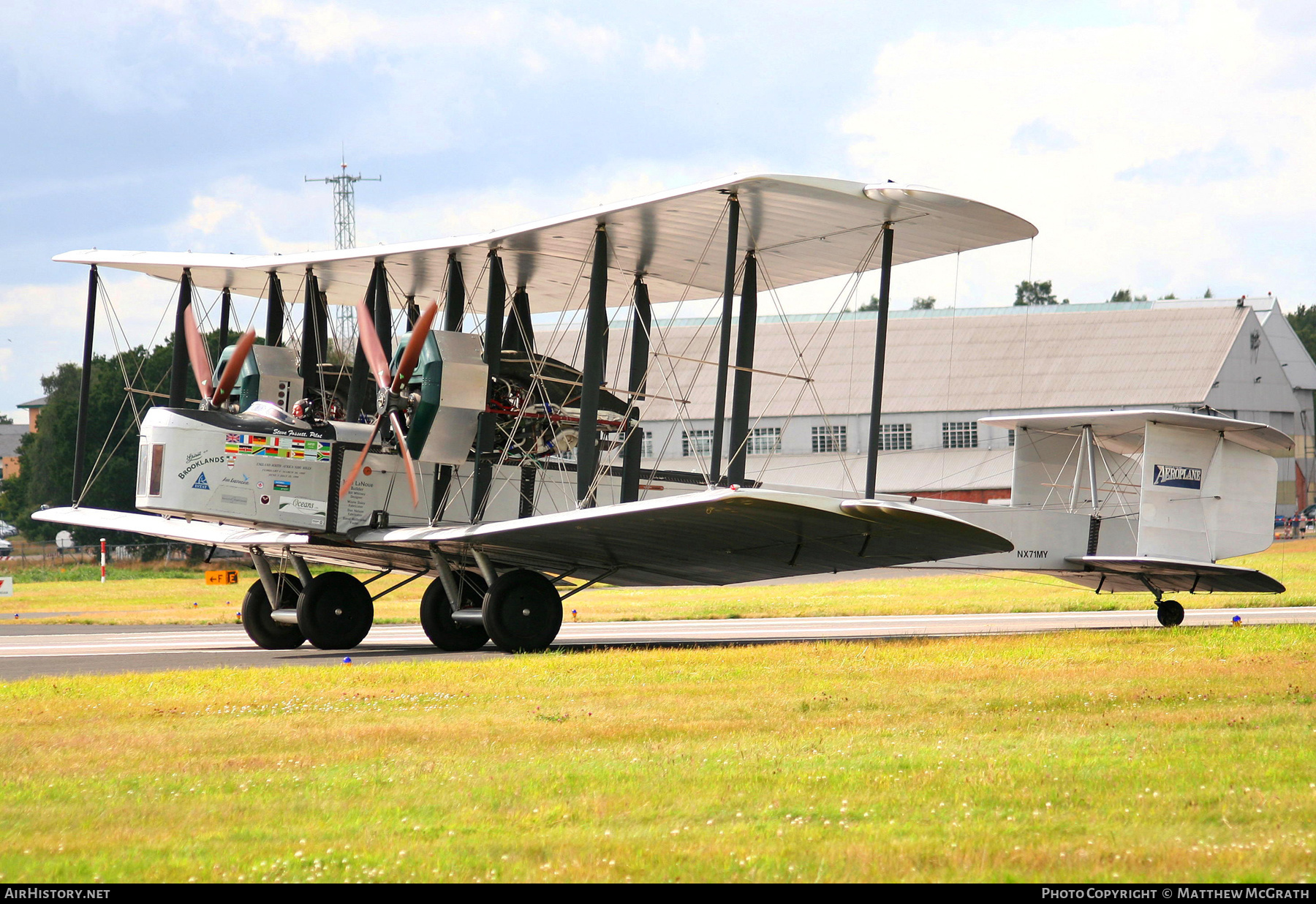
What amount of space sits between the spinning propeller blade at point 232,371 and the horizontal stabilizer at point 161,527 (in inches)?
83.5

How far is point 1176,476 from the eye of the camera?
1914 cm

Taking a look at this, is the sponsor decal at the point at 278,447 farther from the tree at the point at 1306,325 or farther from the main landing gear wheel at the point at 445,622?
the tree at the point at 1306,325

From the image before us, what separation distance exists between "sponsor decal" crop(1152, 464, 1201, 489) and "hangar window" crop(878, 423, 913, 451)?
1634 inches

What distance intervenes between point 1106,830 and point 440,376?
12291mm

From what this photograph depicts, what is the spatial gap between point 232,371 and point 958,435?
156 feet

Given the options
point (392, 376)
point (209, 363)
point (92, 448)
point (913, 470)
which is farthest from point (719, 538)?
point (92, 448)

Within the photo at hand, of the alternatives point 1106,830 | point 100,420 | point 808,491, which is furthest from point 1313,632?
point 100,420

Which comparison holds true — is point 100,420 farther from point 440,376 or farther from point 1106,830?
point 1106,830

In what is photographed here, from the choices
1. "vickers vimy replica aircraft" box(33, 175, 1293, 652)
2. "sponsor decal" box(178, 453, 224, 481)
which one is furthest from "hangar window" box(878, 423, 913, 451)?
"sponsor decal" box(178, 453, 224, 481)

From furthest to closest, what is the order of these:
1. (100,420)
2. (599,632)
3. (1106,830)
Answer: (100,420)
(599,632)
(1106,830)

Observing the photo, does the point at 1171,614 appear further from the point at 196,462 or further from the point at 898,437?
the point at 898,437

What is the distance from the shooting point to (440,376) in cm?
1633

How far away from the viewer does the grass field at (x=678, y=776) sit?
5141mm

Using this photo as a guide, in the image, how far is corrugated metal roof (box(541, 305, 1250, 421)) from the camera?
57.8 meters
